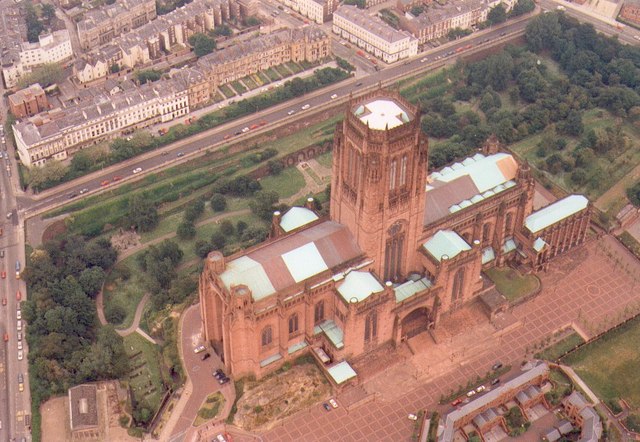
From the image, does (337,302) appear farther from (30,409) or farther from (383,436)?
(30,409)

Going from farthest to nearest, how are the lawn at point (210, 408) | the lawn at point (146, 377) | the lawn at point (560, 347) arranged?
1. the lawn at point (560, 347)
2. the lawn at point (146, 377)
3. the lawn at point (210, 408)

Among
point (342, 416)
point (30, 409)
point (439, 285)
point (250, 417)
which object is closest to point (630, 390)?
point (439, 285)

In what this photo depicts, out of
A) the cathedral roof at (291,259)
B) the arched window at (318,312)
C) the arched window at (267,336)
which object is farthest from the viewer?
the arched window at (318,312)

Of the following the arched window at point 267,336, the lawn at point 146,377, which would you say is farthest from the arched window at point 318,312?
the lawn at point 146,377

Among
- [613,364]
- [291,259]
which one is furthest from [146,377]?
[613,364]

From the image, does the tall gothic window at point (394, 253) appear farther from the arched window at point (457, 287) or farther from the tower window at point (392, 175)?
the arched window at point (457, 287)

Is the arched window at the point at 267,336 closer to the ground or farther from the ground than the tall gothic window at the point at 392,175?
closer to the ground

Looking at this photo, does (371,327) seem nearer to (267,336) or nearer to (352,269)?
(352,269)

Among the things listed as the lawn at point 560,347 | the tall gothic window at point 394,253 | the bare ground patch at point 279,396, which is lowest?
the lawn at point 560,347
